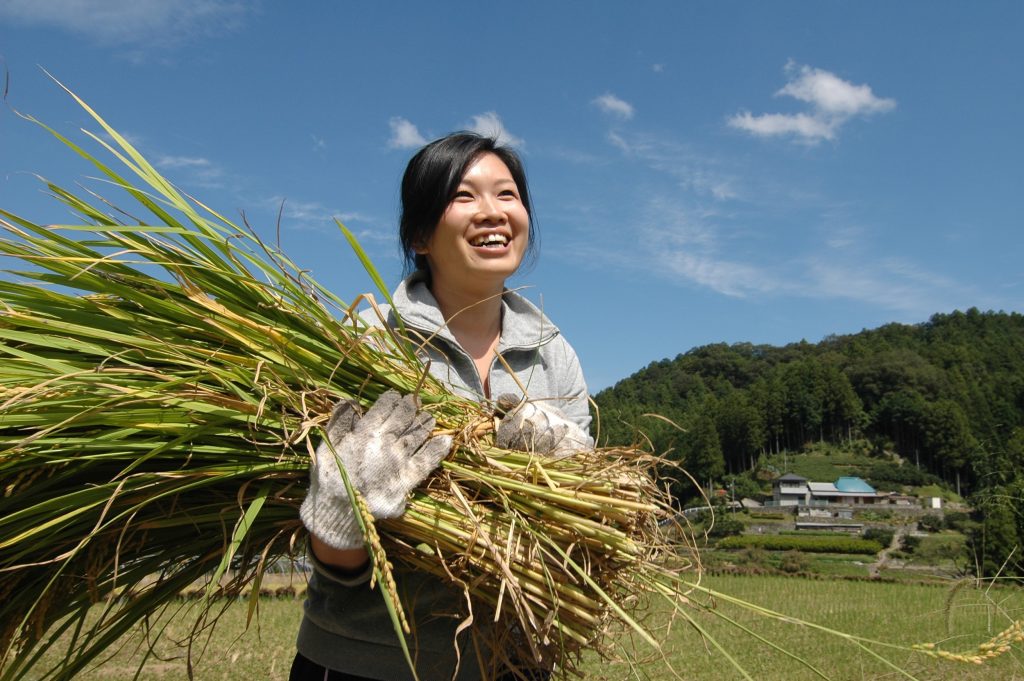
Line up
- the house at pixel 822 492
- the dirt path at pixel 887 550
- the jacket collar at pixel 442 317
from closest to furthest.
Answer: the jacket collar at pixel 442 317 < the dirt path at pixel 887 550 < the house at pixel 822 492

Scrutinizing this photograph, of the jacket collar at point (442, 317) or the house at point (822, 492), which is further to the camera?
the house at point (822, 492)

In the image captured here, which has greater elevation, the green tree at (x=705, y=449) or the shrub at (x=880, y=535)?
the green tree at (x=705, y=449)

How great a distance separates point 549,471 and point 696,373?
81988mm

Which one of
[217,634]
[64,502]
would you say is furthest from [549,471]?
[217,634]

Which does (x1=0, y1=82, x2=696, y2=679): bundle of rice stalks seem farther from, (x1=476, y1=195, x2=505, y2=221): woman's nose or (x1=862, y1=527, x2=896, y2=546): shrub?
(x1=862, y1=527, x2=896, y2=546): shrub

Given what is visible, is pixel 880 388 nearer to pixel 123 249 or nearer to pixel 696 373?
pixel 696 373

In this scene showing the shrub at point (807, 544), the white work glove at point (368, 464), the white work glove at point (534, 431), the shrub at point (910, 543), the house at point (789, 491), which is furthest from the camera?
the house at point (789, 491)

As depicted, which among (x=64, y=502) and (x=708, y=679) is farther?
(x=708, y=679)

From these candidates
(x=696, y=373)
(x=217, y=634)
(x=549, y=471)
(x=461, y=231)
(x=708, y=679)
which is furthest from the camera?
(x=696, y=373)

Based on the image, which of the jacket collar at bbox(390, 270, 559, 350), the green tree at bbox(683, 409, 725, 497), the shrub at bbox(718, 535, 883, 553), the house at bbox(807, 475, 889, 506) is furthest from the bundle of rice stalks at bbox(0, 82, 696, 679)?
the house at bbox(807, 475, 889, 506)

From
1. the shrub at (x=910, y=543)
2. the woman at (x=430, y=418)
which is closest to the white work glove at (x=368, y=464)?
the woman at (x=430, y=418)

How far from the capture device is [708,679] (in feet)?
20.3

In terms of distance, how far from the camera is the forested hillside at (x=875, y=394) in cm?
7338

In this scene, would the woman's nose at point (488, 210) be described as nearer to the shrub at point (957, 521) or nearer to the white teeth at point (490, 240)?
the white teeth at point (490, 240)
